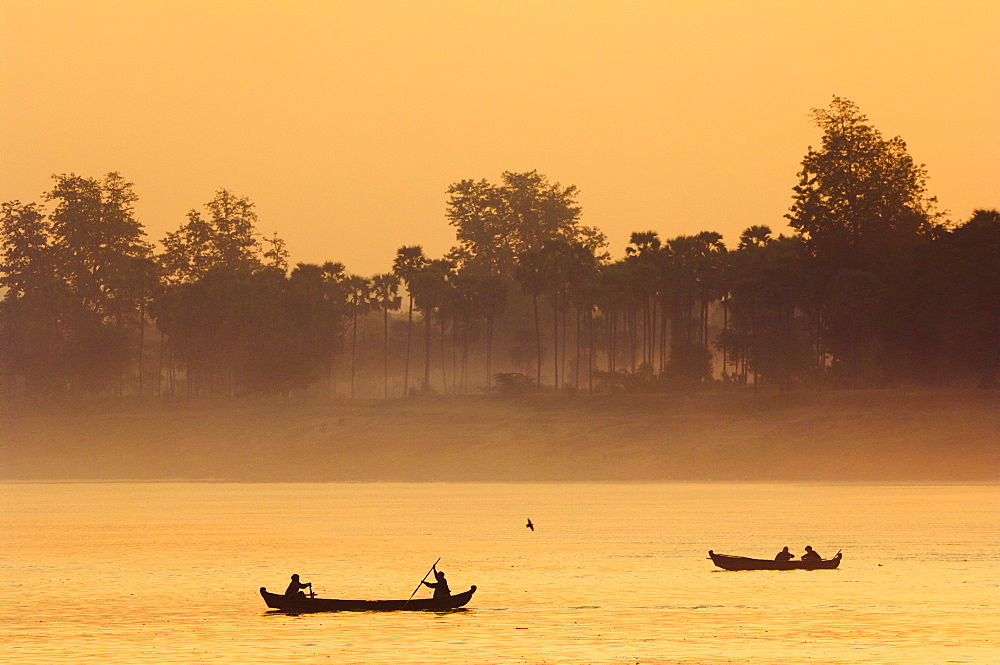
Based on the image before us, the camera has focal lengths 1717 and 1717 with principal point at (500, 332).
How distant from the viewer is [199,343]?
169125 mm

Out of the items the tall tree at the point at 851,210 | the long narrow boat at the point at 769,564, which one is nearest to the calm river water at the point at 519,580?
the long narrow boat at the point at 769,564

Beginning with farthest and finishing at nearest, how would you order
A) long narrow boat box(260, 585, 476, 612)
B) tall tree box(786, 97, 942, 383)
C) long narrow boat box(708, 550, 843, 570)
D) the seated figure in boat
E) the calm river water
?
tall tree box(786, 97, 942, 383) → long narrow boat box(708, 550, 843, 570) → the seated figure in boat → long narrow boat box(260, 585, 476, 612) → the calm river water

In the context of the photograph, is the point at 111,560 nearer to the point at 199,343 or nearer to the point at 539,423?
the point at 539,423

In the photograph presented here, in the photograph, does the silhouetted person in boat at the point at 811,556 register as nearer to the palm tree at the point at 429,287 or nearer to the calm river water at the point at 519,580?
the calm river water at the point at 519,580

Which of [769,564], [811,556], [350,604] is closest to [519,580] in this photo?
[769,564]

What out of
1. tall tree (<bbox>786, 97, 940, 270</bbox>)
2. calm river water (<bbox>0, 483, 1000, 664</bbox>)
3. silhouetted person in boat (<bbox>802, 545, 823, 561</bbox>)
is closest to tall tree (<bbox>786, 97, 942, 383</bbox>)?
tall tree (<bbox>786, 97, 940, 270</bbox>)

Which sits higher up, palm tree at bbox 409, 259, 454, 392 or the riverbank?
palm tree at bbox 409, 259, 454, 392

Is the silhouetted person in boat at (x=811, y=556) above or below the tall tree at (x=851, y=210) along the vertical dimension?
below

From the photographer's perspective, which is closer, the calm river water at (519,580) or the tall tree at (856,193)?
the calm river water at (519,580)

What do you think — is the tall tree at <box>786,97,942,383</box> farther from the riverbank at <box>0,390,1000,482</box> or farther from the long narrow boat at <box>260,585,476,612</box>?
the long narrow boat at <box>260,585,476,612</box>

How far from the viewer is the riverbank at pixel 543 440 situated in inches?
4513

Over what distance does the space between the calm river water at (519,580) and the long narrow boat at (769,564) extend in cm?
37

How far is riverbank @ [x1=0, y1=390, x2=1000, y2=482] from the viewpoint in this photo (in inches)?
4513

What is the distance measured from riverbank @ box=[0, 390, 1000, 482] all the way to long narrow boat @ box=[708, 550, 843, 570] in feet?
200
